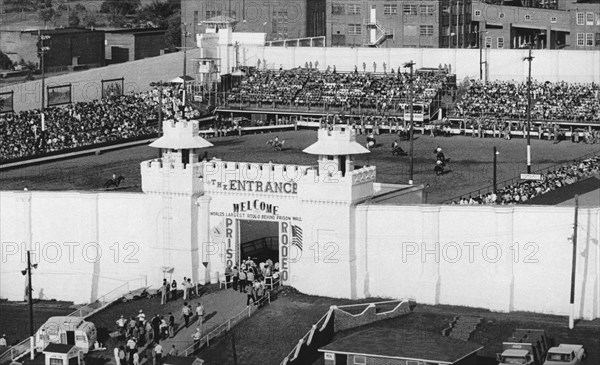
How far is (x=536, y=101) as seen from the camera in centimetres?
12038

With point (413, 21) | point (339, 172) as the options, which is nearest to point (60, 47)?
point (413, 21)

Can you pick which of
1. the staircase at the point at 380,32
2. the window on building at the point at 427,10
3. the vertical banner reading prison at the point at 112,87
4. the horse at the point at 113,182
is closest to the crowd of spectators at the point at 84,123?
the vertical banner reading prison at the point at 112,87

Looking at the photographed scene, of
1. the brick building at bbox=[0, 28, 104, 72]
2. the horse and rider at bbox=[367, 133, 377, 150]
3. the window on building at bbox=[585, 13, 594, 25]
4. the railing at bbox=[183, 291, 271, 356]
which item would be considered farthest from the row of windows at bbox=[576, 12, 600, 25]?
the railing at bbox=[183, 291, 271, 356]

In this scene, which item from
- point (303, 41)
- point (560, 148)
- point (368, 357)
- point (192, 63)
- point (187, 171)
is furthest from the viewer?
point (303, 41)

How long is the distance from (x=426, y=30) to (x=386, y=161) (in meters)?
52.6

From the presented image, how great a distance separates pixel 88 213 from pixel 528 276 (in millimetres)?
20694

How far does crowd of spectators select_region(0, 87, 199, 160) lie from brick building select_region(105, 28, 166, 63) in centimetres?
3781

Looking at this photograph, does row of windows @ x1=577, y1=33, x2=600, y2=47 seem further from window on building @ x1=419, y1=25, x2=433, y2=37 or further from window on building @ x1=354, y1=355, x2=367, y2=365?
window on building @ x1=354, y1=355, x2=367, y2=365

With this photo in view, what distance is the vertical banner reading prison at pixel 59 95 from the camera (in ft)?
398

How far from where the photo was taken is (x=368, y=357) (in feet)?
215

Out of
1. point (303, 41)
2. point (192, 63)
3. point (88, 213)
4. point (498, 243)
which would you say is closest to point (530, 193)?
point (498, 243)

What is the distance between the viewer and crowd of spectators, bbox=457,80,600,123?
117 metres

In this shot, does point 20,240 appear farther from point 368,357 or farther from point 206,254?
point 368,357

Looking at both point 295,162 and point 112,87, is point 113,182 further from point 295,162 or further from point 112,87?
point 112,87
